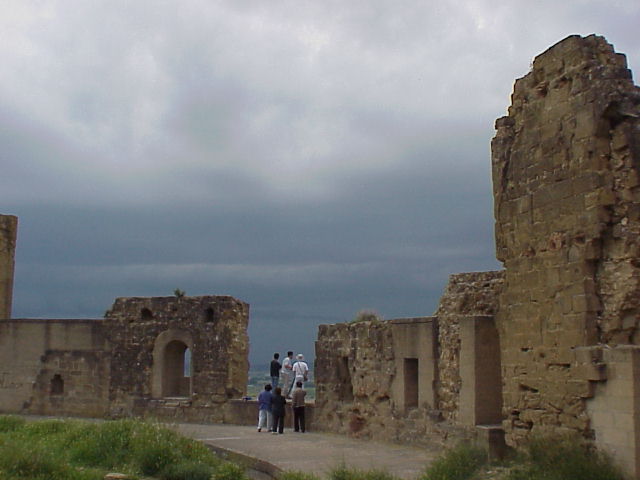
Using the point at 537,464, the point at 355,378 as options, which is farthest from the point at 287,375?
the point at 537,464

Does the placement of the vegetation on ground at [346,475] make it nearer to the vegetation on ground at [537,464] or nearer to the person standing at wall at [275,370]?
the vegetation on ground at [537,464]

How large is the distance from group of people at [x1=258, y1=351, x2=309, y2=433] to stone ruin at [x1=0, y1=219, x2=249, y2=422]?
180 cm

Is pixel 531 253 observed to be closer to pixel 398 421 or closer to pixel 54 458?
pixel 398 421

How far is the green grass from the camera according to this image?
10328 millimetres

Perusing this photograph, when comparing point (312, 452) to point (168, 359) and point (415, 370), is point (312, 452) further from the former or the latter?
point (168, 359)

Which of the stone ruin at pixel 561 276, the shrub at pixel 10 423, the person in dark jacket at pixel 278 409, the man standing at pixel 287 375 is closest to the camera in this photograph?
the stone ruin at pixel 561 276

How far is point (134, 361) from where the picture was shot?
20094 mm

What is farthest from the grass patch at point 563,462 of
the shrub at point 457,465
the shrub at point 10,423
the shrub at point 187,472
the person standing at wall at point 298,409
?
the shrub at point 10,423

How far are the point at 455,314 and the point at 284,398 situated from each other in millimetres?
5501

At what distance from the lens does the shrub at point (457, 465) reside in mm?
9586

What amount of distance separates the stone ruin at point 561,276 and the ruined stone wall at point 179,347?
25.1 feet

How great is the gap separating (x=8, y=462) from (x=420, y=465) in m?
5.55

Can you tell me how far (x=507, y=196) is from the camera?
35.9 feet

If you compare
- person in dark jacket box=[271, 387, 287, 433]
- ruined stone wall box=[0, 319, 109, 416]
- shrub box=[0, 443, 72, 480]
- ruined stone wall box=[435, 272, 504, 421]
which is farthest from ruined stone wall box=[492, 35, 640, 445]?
ruined stone wall box=[0, 319, 109, 416]
